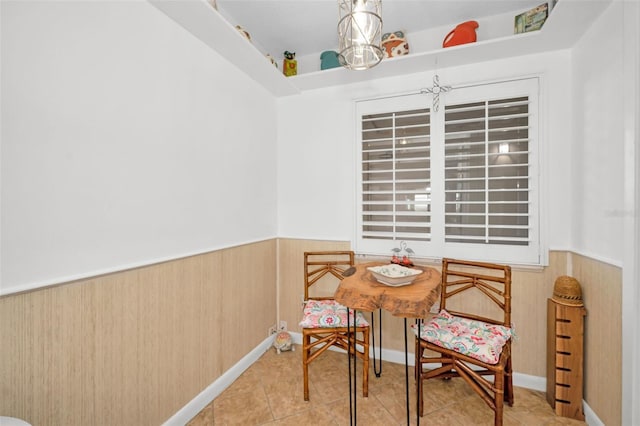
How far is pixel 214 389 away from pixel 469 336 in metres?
1.73

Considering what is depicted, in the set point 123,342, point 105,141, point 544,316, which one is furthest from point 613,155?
point 123,342

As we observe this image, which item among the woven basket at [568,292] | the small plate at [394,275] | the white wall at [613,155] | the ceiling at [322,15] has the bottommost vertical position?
the woven basket at [568,292]

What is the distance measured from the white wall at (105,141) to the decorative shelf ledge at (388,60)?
0.41 ft

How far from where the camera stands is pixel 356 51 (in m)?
1.44

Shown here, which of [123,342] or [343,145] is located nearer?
[123,342]

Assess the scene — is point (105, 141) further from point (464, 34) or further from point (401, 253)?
point (464, 34)

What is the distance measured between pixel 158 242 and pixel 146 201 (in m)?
0.24

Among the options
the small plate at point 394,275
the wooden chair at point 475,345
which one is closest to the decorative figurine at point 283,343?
the wooden chair at point 475,345

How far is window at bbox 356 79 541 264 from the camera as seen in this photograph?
6.66 feet

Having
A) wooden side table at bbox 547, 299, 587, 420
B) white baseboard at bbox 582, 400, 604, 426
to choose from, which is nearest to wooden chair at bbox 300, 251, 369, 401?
wooden side table at bbox 547, 299, 587, 420

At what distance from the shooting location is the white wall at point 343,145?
1.95 meters

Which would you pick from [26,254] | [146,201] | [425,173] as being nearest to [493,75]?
[425,173]

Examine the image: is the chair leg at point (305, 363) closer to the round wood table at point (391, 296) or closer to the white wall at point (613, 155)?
the round wood table at point (391, 296)

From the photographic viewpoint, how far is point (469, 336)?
5.28 feet
